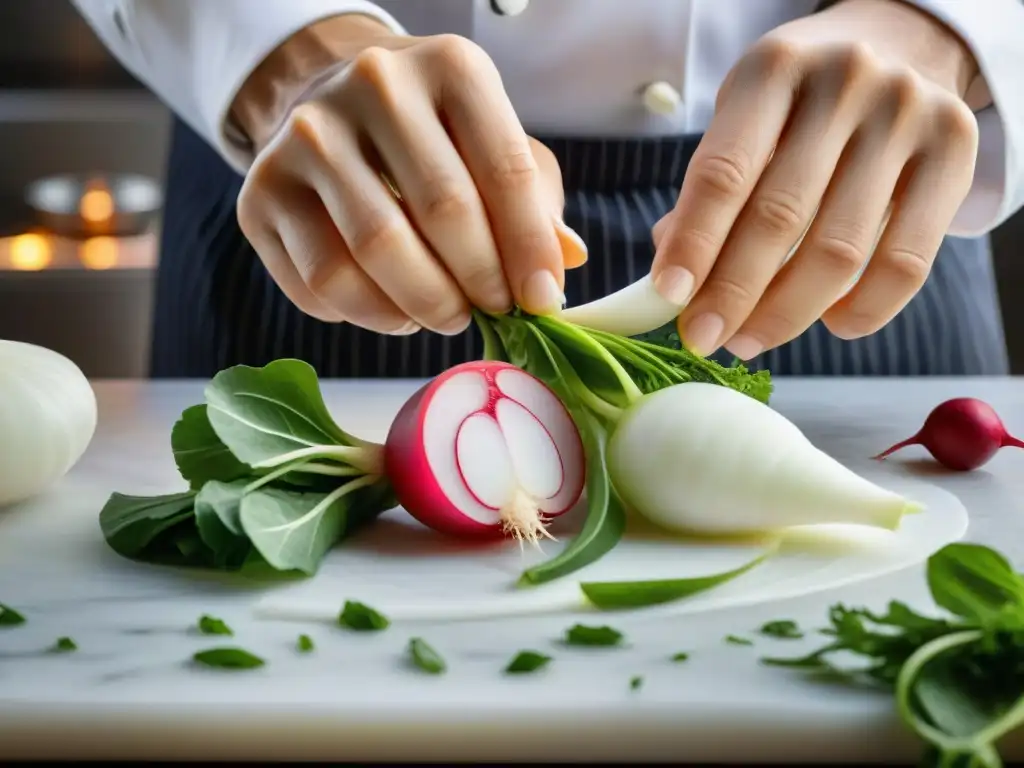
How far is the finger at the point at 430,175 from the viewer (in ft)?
2.79

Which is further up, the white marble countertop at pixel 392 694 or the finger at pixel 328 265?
the finger at pixel 328 265

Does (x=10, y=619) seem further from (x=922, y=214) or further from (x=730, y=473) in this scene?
(x=922, y=214)

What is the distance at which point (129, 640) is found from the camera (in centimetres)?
65

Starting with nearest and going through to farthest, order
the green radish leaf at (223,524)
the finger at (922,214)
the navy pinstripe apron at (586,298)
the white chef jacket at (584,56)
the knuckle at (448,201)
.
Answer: the green radish leaf at (223,524) < the knuckle at (448,201) < the finger at (922,214) < the white chef jacket at (584,56) < the navy pinstripe apron at (586,298)

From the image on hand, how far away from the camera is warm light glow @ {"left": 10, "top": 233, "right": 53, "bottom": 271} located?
9.14 feet

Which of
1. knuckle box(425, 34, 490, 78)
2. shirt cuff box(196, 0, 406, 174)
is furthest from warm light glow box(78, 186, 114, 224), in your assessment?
knuckle box(425, 34, 490, 78)

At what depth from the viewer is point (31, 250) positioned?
2809 mm

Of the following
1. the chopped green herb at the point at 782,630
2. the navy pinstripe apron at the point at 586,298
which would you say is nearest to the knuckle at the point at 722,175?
the chopped green herb at the point at 782,630

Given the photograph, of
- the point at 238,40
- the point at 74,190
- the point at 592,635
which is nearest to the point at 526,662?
the point at 592,635

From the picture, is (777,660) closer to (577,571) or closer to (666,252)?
(577,571)

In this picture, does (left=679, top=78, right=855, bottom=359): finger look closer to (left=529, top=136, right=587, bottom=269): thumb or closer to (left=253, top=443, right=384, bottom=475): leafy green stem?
(left=529, top=136, right=587, bottom=269): thumb

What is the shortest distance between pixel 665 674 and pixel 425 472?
24cm

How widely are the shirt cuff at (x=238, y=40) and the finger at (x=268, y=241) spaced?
197 millimetres

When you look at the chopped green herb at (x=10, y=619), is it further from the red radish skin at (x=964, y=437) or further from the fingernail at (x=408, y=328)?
the red radish skin at (x=964, y=437)
